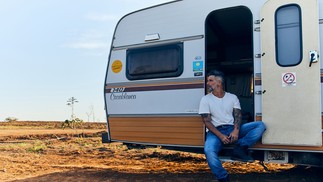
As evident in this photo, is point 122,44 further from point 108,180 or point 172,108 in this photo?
point 108,180

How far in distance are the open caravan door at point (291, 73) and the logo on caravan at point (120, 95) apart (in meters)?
2.37

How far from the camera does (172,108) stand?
551cm

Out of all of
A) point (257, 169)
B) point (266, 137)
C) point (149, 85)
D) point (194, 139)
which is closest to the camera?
point (266, 137)

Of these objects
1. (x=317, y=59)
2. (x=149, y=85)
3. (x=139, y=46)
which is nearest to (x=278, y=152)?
(x=317, y=59)

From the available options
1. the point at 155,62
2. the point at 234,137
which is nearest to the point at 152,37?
the point at 155,62

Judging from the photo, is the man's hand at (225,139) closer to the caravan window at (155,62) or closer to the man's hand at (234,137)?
the man's hand at (234,137)

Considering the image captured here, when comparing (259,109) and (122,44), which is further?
(122,44)

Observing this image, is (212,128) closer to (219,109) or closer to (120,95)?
(219,109)

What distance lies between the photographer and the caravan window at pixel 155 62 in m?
5.57

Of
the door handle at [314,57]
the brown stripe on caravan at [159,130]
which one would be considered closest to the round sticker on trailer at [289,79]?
the door handle at [314,57]

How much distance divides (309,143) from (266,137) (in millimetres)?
547

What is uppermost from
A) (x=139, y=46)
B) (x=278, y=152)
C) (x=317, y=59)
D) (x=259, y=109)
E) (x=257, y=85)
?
(x=139, y=46)

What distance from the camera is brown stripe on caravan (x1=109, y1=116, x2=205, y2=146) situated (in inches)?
210

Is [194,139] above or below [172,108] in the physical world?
below
